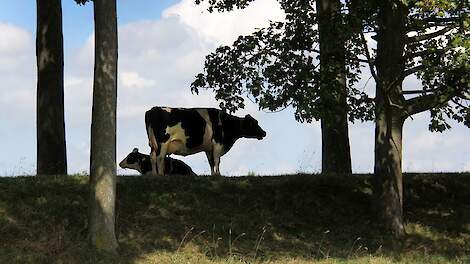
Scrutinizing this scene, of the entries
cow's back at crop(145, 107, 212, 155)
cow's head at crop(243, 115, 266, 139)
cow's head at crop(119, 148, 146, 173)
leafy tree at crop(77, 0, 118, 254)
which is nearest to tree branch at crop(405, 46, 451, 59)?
leafy tree at crop(77, 0, 118, 254)

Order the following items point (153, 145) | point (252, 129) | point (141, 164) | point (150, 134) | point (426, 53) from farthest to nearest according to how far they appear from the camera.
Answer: point (141, 164), point (252, 129), point (150, 134), point (153, 145), point (426, 53)

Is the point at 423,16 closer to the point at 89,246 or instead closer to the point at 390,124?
the point at 390,124

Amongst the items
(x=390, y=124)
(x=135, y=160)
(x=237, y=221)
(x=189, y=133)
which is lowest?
(x=237, y=221)

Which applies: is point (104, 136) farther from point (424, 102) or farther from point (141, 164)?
point (141, 164)

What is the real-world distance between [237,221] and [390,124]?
4.02 meters

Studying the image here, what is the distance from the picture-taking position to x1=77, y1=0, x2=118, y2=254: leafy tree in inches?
484

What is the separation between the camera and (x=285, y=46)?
16.2 meters

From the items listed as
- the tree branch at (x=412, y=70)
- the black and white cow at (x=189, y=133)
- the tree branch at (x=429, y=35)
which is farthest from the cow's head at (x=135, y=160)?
the tree branch at (x=412, y=70)

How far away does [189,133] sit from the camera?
19.2 meters

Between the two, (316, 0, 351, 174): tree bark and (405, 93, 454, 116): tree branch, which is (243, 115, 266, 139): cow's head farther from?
(405, 93, 454, 116): tree branch

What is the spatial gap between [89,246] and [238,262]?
2.62 m

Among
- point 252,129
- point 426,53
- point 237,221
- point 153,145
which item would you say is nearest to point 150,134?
point 153,145

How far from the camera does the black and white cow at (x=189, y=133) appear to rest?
62.1ft

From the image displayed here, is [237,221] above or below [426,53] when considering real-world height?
below
